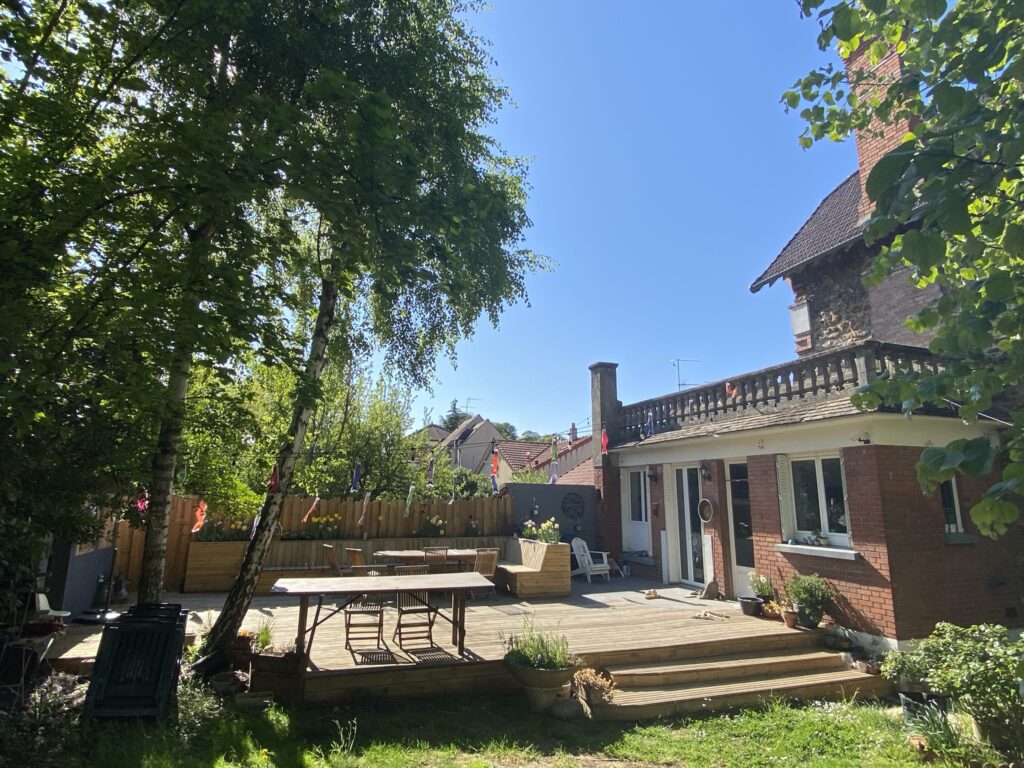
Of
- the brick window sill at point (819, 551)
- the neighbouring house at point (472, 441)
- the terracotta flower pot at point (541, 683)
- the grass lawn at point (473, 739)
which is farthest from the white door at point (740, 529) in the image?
the neighbouring house at point (472, 441)

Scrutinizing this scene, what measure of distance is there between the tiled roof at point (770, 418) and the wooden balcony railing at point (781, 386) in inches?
5.1

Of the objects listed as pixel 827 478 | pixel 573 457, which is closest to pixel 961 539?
pixel 827 478

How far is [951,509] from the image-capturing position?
8.07 m

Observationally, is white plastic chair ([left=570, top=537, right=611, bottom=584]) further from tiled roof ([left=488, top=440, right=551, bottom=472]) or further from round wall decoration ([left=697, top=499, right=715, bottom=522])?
tiled roof ([left=488, top=440, right=551, bottom=472])

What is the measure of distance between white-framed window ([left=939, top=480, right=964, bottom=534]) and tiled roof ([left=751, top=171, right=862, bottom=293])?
470 centimetres

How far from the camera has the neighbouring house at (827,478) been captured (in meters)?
7.57

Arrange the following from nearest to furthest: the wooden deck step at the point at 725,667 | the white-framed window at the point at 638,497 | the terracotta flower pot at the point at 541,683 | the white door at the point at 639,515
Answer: the terracotta flower pot at the point at 541,683
the wooden deck step at the point at 725,667
the white door at the point at 639,515
the white-framed window at the point at 638,497

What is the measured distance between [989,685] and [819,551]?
326 centimetres

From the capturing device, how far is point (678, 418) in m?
11.8

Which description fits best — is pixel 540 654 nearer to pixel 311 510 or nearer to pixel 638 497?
pixel 311 510

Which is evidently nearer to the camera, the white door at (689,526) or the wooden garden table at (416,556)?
the wooden garden table at (416,556)

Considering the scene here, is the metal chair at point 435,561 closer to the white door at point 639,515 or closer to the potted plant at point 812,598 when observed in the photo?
the white door at point 639,515

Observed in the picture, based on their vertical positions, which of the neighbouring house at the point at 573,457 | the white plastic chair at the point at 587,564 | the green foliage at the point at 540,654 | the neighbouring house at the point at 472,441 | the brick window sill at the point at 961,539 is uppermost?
the neighbouring house at the point at 472,441

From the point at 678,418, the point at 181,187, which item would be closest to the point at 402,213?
the point at 181,187
